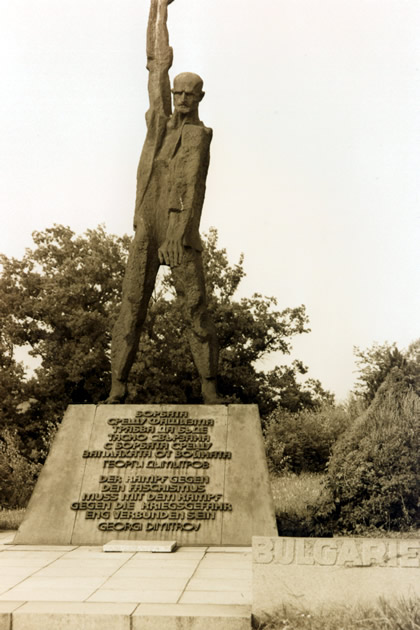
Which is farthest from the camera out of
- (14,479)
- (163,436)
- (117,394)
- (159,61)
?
(14,479)

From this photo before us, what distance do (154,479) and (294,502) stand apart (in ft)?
10.9

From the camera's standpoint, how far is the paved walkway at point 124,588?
4273 millimetres

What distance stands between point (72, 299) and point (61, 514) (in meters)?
12.6

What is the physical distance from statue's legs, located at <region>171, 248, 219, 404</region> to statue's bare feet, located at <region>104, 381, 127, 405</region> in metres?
0.88

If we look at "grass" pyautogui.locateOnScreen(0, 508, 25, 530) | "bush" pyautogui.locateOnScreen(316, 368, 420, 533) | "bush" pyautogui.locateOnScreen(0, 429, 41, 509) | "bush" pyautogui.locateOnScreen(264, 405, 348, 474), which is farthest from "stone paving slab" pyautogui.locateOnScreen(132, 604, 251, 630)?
"bush" pyautogui.locateOnScreen(264, 405, 348, 474)

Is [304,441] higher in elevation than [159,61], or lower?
lower

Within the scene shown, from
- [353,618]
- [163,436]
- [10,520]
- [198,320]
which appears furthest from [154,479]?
[353,618]

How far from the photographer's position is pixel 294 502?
1018cm

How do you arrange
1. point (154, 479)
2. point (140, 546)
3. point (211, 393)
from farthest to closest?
point (211, 393) < point (154, 479) < point (140, 546)

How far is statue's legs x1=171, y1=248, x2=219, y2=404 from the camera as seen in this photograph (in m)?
8.28

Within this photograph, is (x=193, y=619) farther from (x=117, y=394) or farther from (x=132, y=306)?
(x=132, y=306)

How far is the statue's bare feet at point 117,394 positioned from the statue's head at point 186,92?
3.11 meters

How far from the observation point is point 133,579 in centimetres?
538

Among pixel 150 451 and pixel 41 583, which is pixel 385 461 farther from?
pixel 41 583
